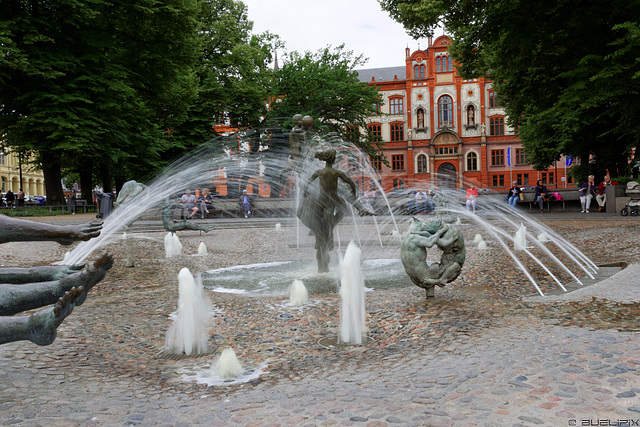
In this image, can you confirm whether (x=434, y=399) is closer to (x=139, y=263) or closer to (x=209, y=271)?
(x=209, y=271)

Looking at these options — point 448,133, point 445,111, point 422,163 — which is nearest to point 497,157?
point 448,133

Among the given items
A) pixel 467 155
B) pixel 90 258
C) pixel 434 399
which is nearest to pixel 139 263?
pixel 90 258

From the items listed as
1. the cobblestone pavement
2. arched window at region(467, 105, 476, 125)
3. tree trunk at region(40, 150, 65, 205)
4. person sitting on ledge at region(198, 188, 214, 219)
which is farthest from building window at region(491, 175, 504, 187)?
the cobblestone pavement

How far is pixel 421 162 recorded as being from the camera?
67938mm

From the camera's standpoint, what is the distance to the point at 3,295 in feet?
12.4

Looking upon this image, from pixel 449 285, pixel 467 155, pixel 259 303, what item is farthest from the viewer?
pixel 467 155

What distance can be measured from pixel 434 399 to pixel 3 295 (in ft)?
10.3

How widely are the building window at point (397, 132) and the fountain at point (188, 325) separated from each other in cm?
6550

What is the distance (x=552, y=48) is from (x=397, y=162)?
51421 millimetres

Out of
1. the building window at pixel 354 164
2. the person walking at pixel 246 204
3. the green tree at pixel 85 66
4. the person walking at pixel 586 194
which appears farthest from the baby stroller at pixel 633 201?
the green tree at pixel 85 66

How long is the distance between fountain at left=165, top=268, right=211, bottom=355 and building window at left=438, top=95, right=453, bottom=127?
6498cm

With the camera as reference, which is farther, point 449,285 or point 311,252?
point 311,252

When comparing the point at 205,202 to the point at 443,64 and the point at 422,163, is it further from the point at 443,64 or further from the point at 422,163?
the point at 443,64

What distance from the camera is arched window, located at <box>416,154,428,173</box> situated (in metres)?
67.8
